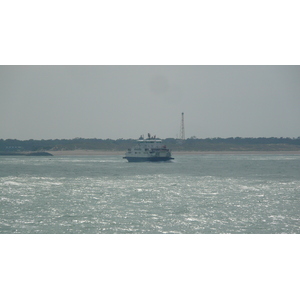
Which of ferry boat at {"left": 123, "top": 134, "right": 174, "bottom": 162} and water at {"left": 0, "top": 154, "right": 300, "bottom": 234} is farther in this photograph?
ferry boat at {"left": 123, "top": 134, "right": 174, "bottom": 162}

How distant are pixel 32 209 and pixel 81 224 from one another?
3496mm

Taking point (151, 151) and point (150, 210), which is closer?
point (150, 210)

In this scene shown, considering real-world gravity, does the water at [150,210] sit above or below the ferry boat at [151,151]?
below

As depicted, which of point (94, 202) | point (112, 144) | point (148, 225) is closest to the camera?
point (148, 225)

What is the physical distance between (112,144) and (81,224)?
49319 mm

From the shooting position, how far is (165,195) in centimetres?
1952

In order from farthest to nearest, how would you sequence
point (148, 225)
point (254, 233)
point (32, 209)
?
1. point (32, 209)
2. point (148, 225)
3. point (254, 233)

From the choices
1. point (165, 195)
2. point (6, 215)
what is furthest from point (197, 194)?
point (6, 215)

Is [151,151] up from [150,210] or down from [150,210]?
up

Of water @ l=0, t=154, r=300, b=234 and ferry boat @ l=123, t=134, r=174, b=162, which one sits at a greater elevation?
ferry boat @ l=123, t=134, r=174, b=162

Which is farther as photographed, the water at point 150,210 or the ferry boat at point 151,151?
the ferry boat at point 151,151

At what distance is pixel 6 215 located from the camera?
13.7m

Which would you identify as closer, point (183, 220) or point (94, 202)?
point (183, 220)

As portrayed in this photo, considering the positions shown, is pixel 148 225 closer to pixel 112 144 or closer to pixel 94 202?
pixel 94 202
